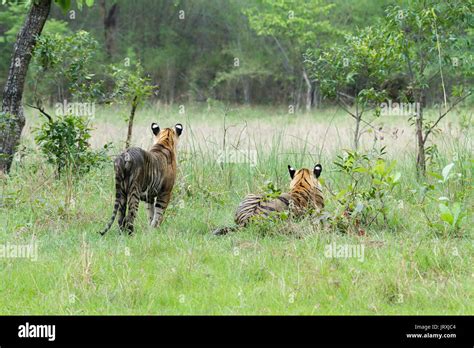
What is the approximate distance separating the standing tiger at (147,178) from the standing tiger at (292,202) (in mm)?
→ 1014

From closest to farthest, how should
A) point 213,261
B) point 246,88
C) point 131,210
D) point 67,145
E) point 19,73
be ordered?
point 213,261 → point 131,210 → point 67,145 → point 19,73 → point 246,88

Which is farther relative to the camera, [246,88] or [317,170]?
[246,88]

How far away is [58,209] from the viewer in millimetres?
9992

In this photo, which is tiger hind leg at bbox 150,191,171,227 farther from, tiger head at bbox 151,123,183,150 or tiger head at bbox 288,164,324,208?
tiger head at bbox 288,164,324,208

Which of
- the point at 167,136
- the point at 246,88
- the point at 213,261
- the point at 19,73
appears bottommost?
the point at 213,261

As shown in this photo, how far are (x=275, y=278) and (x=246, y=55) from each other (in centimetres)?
3592

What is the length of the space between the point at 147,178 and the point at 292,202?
5.95 feet

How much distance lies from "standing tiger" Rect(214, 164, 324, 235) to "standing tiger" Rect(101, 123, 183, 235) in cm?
101

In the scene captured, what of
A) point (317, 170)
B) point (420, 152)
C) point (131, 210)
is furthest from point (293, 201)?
point (420, 152)

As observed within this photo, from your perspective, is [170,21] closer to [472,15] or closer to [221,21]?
[221,21]

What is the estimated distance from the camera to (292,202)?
934 cm

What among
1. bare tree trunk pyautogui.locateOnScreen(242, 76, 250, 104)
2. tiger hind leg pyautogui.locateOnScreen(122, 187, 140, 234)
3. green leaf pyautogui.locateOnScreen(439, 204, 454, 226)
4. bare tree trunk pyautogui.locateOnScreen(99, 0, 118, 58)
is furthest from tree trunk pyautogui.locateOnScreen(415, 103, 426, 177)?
bare tree trunk pyautogui.locateOnScreen(99, 0, 118, 58)

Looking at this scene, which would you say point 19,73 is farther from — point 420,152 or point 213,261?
point 420,152

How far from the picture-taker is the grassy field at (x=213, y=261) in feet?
22.5
